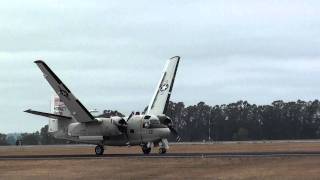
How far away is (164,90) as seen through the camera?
53750 millimetres

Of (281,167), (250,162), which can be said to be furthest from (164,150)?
(281,167)

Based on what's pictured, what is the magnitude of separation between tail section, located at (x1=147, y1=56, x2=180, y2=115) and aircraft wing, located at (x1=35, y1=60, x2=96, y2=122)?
6194 mm

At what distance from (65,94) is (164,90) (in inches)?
384

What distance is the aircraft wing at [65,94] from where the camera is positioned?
1834 inches

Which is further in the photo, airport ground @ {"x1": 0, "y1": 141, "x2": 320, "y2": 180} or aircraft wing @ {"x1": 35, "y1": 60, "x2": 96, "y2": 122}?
aircraft wing @ {"x1": 35, "y1": 60, "x2": 96, "y2": 122}

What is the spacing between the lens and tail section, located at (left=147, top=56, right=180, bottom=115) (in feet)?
174

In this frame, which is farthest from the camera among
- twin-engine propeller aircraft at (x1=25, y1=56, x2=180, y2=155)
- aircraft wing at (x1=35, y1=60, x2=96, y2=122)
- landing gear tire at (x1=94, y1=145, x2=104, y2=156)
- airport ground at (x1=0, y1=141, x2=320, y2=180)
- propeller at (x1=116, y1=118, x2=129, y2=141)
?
propeller at (x1=116, y1=118, x2=129, y2=141)

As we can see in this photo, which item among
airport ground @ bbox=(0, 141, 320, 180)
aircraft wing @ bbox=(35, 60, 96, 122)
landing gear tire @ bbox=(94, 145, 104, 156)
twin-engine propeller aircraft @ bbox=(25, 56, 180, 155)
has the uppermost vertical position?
aircraft wing @ bbox=(35, 60, 96, 122)

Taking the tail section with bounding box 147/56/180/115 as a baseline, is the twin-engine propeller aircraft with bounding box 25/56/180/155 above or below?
below

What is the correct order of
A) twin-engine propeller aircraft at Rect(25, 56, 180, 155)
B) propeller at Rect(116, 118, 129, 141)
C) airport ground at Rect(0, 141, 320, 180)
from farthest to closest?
1. propeller at Rect(116, 118, 129, 141)
2. twin-engine propeller aircraft at Rect(25, 56, 180, 155)
3. airport ground at Rect(0, 141, 320, 180)

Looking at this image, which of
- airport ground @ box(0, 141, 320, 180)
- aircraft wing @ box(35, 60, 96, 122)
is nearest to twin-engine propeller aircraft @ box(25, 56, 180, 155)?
aircraft wing @ box(35, 60, 96, 122)

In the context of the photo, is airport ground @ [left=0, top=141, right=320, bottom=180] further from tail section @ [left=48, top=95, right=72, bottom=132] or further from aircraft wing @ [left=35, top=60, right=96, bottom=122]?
tail section @ [left=48, top=95, right=72, bottom=132]

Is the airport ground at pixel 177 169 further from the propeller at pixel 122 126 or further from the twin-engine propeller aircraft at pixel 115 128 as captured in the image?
the propeller at pixel 122 126

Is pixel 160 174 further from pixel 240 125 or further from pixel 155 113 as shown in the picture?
pixel 240 125
